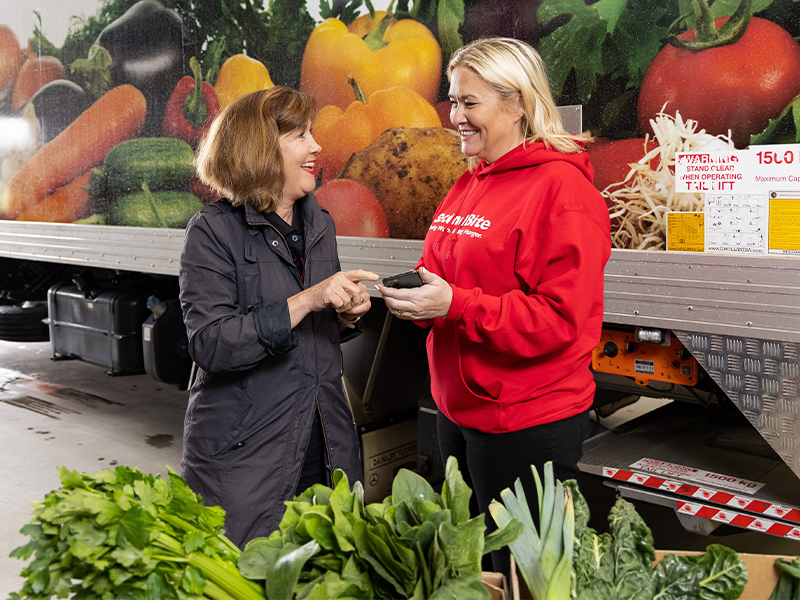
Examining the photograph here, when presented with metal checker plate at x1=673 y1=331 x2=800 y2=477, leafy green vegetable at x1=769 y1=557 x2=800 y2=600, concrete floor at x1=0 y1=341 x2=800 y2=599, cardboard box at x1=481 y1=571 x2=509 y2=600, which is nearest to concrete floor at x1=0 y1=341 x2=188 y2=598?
concrete floor at x1=0 y1=341 x2=800 y2=599

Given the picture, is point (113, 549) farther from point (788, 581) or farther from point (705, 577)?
point (788, 581)

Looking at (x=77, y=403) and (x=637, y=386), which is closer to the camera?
(x=637, y=386)

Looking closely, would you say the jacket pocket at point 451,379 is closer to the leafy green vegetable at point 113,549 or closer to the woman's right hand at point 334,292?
the woman's right hand at point 334,292

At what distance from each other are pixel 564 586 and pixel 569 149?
Result: 115cm

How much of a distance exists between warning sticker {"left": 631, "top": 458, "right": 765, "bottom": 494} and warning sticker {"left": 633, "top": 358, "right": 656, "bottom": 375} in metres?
0.34

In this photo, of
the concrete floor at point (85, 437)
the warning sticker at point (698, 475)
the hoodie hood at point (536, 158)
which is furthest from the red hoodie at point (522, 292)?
the concrete floor at point (85, 437)

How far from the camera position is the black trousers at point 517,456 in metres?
1.75

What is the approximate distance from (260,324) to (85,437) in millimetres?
3639

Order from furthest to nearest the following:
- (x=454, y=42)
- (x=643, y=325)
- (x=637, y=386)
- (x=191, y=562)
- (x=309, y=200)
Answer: (x=637, y=386) → (x=454, y=42) → (x=643, y=325) → (x=309, y=200) → (x=191, y=562)

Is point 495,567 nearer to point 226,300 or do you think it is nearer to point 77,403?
point 226,300

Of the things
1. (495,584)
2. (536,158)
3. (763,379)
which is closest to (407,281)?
(536,158)

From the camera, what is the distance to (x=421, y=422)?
3357 mm

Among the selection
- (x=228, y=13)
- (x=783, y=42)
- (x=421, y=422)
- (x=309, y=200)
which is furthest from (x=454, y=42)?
(x=421, y=422)

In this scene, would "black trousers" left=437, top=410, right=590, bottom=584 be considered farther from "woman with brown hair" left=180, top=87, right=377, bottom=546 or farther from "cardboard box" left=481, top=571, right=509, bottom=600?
"cardboard box" left=481, top=571, right=509, bottom=600
